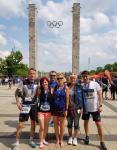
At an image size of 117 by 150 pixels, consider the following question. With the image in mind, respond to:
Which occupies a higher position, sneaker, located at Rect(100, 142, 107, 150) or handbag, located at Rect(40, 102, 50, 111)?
handbag, located at Rect(40, 102, 50, 111)

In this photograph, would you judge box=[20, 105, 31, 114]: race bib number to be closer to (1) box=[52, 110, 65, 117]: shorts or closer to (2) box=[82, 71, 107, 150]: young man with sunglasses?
(1) box=[52, 110, 65, 117]: shorts

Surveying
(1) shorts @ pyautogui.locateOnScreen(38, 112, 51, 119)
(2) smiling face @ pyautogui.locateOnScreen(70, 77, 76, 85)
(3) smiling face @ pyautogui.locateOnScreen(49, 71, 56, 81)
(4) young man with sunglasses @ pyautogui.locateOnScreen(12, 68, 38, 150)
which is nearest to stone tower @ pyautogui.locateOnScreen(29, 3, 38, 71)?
(3) smiling face @ pyautogui.locateOnScreen(49, 71, 56, 81)

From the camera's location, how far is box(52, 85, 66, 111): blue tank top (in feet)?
30.1

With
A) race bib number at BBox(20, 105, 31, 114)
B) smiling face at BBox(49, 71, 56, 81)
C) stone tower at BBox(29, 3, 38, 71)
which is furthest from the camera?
stone tower at BBox(29, 3, 38, 71)

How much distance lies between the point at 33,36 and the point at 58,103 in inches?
1891

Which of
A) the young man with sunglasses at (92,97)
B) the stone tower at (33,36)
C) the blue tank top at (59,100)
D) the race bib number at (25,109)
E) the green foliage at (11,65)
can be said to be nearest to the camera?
the race bib number at (25,109)

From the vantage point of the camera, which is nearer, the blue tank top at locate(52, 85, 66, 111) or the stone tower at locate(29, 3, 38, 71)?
the blue tank top at locate(52, 85, 66, 111)

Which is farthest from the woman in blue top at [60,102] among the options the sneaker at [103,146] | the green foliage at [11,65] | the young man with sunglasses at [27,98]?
the green foliage at [11,65]

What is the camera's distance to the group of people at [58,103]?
29.8 feet

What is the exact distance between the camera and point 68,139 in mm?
9898

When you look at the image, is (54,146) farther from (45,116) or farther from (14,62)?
(14,62)

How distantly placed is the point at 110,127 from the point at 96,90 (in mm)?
3171

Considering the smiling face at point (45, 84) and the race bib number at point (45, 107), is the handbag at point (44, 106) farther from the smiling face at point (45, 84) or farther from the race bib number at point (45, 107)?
the smiling face at point (45, 84)

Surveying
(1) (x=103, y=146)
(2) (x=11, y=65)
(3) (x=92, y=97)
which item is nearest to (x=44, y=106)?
(3) (x=92, y=97)
